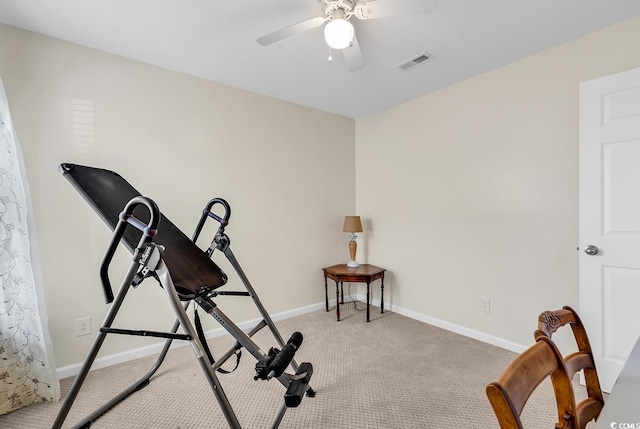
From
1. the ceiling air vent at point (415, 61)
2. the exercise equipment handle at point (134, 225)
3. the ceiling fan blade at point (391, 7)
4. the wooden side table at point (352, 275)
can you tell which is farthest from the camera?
the wooden side table at point (352, 275)

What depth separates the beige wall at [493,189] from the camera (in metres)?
2.23

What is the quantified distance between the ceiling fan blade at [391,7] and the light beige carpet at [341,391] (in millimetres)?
2253

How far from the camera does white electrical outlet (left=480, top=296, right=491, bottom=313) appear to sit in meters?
2.70

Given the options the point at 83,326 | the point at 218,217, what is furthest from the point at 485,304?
the point at 83,326

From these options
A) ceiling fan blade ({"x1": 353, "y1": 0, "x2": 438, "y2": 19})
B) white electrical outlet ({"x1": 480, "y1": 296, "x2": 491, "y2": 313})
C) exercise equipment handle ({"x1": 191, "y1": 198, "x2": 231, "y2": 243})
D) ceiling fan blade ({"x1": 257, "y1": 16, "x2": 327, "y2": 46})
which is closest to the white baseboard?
white electrical outlet ({"x1": 480, "y1": 296, "x2": 491, "y2": 313})

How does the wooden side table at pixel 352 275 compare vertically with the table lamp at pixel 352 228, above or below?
below

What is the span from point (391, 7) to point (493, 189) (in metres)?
1.85

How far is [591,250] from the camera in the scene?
1.97 m

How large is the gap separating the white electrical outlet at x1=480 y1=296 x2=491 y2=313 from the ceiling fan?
237 cm

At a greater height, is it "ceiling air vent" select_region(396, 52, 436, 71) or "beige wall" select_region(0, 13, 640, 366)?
"ceiling air vent" select_region(396, 52, 436, 71)

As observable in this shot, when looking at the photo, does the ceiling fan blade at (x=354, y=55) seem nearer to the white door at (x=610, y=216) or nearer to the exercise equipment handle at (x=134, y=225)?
the exercise equipment handle at (x=134, y=225)

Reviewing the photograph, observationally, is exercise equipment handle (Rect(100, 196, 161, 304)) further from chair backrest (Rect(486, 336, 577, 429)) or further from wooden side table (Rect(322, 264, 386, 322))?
wooden side table (Rect(322, 264, 386, 322))

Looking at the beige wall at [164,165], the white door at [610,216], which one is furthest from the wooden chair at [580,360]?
the beige wall at [164,165]

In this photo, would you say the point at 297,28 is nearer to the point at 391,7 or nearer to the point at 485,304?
the point at 391,7
